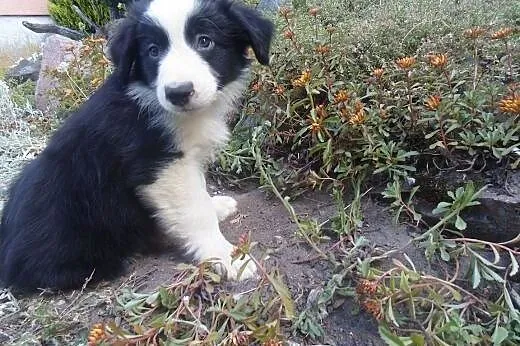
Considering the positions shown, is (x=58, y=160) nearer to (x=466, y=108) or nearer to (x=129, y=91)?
(x=129, y=91)

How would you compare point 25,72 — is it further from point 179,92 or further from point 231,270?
point 231,270

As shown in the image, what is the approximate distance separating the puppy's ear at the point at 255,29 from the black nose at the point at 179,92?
1.78ft

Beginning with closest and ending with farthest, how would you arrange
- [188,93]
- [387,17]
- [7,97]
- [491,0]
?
[188,93]
[387,17]
[491,0]
[7,97]

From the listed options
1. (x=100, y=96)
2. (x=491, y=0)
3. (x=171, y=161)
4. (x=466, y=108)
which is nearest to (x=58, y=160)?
(x=100, y=96)

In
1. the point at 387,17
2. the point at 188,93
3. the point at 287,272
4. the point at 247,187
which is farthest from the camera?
the point at 387,17

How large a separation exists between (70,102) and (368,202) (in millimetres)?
2980

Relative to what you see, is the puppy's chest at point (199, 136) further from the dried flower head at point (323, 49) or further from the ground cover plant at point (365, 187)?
the dried flower head at point (323, 49)

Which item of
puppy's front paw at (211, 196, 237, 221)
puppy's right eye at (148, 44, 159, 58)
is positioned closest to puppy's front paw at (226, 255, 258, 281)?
puppy's front paw at (211, 196, 237, 221)

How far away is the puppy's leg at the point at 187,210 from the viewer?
8.94 feet

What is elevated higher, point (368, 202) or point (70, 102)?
point (70, 102)

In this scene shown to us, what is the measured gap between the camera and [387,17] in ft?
14.3

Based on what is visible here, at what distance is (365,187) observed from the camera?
3.16 metres

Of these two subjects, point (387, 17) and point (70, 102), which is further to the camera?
point (70, 102)

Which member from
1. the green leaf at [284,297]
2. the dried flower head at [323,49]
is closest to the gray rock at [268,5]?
the dried flower head at [323,49]
